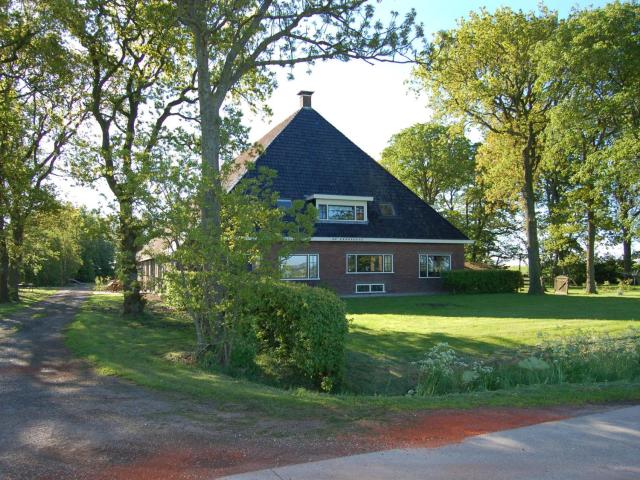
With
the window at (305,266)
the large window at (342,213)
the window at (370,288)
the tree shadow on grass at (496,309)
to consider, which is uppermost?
the large window at (342,213)

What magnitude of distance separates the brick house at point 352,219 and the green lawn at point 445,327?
5004 millimetres

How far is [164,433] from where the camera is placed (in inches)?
229

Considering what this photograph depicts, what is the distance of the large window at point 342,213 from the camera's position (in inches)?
1128

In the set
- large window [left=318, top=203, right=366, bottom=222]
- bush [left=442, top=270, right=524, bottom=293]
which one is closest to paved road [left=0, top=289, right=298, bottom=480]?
large window [left=318, top=203, right=366, bottom=222]

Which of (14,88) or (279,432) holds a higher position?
(14,88)

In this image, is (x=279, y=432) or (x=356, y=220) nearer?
(x=279, y=432)

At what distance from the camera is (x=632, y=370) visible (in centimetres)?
927

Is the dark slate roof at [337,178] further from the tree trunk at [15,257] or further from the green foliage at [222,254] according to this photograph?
the green foliage at [222,254]

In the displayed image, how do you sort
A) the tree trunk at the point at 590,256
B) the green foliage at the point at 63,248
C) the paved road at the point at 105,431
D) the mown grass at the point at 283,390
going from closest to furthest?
the paved road at the point at 105,431
the mown grass at the point at 283,390
the green foliage at the point at 63,248
the tree trunk at the point at 590,256

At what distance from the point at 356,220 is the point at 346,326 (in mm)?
19678

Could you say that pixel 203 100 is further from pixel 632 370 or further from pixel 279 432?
pixel 632 370

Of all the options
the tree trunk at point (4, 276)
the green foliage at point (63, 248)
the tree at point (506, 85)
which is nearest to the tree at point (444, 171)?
the tree at point (506, 85)

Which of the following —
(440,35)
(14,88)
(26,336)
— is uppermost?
(14,88)

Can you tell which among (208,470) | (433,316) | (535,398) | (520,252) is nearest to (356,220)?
(433,316)
